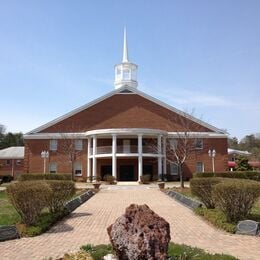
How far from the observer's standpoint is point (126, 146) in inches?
1820

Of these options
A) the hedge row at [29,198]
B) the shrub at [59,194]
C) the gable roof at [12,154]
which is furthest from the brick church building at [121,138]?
the hedge row at [29,198]

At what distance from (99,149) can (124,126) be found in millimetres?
5043

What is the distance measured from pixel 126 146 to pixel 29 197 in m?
34.3

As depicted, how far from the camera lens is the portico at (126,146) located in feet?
148

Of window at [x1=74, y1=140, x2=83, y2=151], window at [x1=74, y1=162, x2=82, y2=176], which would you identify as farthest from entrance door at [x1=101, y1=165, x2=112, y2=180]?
window at [x1=74, y1=140, x2=83, y2=151]

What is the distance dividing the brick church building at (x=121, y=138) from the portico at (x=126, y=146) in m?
0.14

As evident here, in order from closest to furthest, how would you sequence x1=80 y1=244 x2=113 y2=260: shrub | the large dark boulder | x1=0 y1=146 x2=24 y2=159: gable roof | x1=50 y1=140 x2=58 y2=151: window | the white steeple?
1. the large dark boulder
2. x1=80 y1=244 x2=113 y2=260: shrub
3. x1=50 y1=140 x2=58 y2=151: window
4. the white steeple
5. x1=0 y1=146 x2=24 y2=159: gable roof

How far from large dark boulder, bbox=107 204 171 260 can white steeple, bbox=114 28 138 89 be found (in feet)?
164

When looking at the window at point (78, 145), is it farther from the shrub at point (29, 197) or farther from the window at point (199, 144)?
the shrub at point (29, 197)

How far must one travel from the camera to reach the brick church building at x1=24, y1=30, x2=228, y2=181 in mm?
49188

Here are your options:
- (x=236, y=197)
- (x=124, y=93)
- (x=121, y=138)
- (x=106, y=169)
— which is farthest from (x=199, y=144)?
(x=236, y=197)

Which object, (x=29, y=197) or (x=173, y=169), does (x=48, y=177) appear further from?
(x=29, y=197)

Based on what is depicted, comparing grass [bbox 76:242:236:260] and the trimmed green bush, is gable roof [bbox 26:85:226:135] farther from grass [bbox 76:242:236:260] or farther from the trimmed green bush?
grass [bbox 76:242:236:260]

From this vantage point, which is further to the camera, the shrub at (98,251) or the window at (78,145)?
the window at (78,145)
